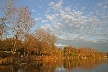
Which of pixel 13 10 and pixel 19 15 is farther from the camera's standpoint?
pixel 19 15

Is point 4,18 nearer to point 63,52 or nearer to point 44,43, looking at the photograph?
point 44,43

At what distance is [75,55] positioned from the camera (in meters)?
174

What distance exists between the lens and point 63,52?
16738cm

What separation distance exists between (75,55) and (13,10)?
134m

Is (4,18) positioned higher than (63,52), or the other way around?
(4,18)

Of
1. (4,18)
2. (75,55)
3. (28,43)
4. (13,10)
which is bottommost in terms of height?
(75,55)

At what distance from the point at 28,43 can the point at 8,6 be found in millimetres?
27290

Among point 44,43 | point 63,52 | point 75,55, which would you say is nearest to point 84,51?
point 75,55

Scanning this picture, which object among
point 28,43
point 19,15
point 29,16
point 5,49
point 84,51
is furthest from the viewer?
point 84,51

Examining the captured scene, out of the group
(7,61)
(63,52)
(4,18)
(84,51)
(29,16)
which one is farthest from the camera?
(84,51)

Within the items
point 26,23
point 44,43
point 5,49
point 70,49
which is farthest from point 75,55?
point 26,23

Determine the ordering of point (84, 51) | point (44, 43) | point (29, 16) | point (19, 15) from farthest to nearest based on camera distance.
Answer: point (84, 51)
point (44, 43)
point (29, 16)
point (19, 15)

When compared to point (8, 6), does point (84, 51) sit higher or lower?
lower

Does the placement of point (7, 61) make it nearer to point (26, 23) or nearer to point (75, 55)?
point (26, 23)
